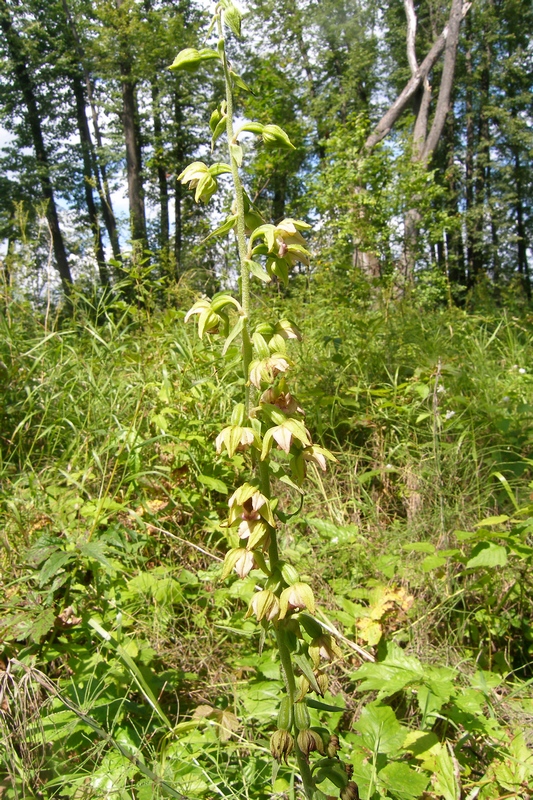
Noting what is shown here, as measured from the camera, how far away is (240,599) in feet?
6.76

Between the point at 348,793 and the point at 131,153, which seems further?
the point at 131,153

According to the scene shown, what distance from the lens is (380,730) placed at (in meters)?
1.42

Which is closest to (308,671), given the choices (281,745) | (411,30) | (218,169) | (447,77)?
(281,745)

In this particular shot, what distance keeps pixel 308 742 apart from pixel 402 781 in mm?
408

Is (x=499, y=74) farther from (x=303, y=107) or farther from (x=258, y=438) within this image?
(x=258, y=438)

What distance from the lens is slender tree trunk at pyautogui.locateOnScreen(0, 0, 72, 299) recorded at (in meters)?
16.7

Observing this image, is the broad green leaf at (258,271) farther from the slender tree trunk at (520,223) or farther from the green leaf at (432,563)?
the slender tree trunk at (520,223)

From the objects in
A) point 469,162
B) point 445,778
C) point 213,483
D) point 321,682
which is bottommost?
point 445,778

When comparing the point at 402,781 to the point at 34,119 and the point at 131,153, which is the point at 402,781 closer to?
the point at 131,153

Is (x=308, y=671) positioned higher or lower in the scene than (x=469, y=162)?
lower

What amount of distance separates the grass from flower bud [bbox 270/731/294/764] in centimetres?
35

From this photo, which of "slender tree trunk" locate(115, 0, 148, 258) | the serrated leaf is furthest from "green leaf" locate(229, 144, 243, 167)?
"slender tree trunk" locate(115, 0, 148, 258)

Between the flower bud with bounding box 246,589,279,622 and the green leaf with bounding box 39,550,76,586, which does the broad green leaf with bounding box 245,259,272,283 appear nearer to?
the flower bud with bounding box 246,589,279,622

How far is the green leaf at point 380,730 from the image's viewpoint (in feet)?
4.54
